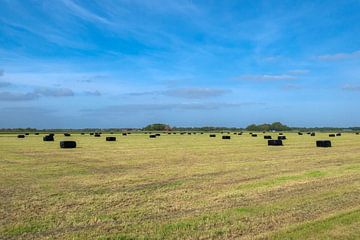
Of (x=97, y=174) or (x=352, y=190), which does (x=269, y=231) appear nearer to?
(x=352, y=190)

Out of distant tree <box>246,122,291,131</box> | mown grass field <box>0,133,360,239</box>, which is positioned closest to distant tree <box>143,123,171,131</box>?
distant tree <box>246,122,291,131</box>

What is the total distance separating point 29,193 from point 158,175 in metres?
4.81

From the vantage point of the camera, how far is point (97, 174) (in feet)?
49.0

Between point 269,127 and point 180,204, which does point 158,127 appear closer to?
point 269,127

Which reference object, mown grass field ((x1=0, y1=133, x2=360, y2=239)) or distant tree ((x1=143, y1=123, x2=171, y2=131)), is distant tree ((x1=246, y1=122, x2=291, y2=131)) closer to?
distant tree ((x1=143, y1=123, x2=171, y2=131))

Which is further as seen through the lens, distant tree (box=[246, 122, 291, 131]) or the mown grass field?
distant tree (box=[246, 122, 291, 131])

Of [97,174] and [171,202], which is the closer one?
[171,202]

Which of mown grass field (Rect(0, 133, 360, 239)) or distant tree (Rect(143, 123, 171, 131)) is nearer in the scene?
mown grass field (Rect(0, 133, 360, 239))

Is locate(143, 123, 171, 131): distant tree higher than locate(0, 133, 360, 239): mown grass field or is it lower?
higher

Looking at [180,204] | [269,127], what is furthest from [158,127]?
[180,204]

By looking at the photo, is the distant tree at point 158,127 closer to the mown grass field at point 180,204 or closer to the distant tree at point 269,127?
the distant tree at point 269,127

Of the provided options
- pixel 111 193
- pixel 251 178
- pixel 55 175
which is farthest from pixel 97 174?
pixel 251 178

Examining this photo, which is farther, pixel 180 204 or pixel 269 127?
pixel 269 127

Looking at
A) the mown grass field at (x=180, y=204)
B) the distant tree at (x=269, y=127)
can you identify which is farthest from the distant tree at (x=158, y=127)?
the mown grass field at (x=180, y=204)
